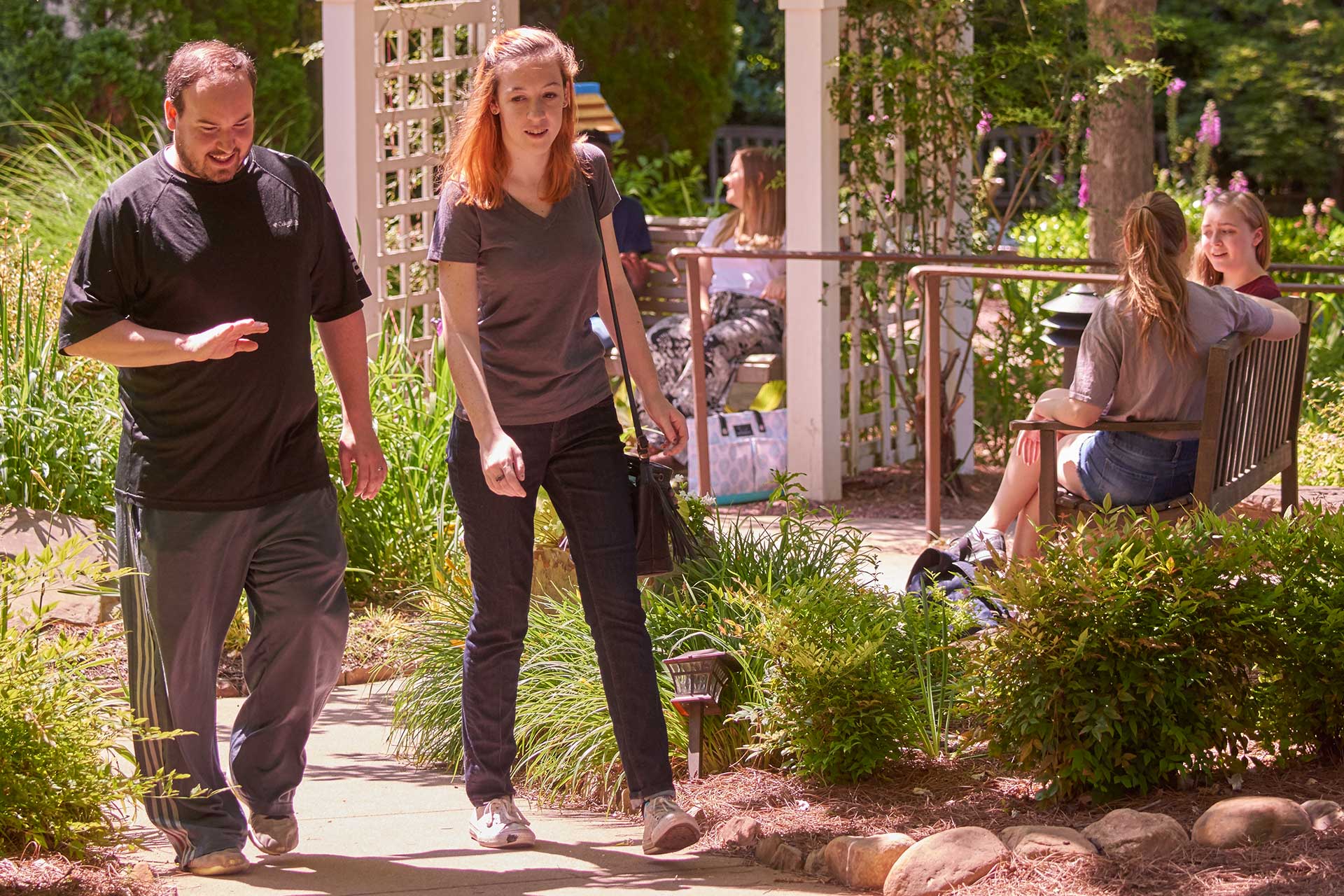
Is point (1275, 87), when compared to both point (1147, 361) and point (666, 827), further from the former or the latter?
point (666, 827)

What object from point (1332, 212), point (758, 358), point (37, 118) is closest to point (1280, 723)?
point (758, 358)

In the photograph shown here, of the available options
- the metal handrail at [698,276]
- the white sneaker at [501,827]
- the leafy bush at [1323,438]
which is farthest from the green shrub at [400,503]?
the leafy bush at [1323,438]

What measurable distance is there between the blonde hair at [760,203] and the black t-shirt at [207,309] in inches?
188

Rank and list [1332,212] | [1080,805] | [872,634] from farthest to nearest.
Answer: [1332,212] → [872,634] → [1080,805]

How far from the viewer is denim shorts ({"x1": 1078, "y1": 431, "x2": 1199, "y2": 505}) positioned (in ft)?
15.5

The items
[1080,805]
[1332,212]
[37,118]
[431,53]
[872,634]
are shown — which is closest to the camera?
[1080,805]

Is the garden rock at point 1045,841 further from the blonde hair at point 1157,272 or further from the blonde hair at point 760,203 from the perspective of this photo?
the blonde hair at point 760,203

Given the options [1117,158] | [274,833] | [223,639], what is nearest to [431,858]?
[274,833]

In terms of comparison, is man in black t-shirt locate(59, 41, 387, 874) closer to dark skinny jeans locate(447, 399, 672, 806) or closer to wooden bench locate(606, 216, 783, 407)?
dark skinny jeans locate(447, 399, 672, 806)

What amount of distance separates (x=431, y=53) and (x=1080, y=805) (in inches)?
203

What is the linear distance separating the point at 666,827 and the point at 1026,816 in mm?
745

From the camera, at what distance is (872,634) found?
3.95 metres

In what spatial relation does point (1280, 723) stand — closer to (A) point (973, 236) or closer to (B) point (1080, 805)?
(B) point (1080, 805)

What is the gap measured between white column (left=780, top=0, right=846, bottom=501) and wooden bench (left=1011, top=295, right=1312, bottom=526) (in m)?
2.56
